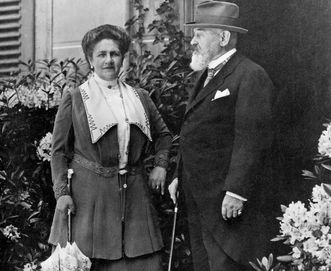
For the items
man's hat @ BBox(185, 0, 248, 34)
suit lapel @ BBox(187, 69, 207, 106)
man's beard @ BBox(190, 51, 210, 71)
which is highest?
man's hat @ BBox(185, 0, 248, 34)

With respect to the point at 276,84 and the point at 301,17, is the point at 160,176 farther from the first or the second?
the point at 301,17

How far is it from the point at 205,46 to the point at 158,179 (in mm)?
917

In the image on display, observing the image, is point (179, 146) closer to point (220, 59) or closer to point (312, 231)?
point (220, 59)

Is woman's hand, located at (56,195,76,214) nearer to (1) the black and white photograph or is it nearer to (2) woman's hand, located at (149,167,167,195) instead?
(1) the black and white photograph

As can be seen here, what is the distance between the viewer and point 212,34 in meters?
4.07

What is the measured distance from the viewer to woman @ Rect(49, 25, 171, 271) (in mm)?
4312

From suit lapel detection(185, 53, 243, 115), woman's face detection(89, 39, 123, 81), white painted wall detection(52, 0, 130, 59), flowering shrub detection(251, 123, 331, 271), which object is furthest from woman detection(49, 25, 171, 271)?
white painted wall detection(52, 0, 130, 59)

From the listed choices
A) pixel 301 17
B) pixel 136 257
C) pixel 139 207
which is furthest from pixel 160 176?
pixel 301 17

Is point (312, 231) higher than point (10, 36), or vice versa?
point (10, 36)

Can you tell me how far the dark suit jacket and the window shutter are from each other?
2885mm

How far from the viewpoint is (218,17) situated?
4.09 m

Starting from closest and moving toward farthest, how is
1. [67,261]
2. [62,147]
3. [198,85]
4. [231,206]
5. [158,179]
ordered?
1. [67,261]
2. [231,206]
3. [198,85]
4. [62,147]
5. [158,179]

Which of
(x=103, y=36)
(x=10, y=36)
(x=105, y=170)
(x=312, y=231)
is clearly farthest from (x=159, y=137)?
(x=10, y=36)

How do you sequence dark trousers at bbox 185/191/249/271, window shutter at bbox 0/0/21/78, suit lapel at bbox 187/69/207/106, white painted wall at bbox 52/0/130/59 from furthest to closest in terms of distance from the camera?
window shutter at bbox 0/0/21/78, white painted wall at bbox 52/0/130/59, suit lapel at bbox 187/69/207/106, dark trousers at bbox 185/191/249/271
